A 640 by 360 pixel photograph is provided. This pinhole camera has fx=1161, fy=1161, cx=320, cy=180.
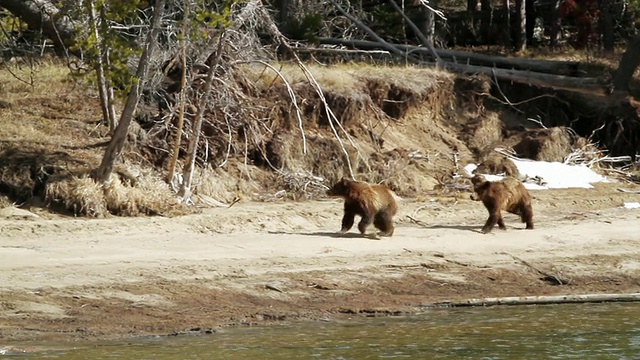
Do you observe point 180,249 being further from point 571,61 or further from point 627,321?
point 571,61

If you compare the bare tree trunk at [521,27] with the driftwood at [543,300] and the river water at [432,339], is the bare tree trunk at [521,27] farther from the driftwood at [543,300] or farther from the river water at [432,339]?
the river water at [432,339]

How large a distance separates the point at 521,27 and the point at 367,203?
622 inches

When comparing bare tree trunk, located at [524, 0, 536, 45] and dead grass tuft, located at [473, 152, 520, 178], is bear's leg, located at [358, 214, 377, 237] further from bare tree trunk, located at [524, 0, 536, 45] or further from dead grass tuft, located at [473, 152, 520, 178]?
bare tree trunk, located at [524, 0, 536, 45]

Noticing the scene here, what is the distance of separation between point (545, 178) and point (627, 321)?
25.1 ft

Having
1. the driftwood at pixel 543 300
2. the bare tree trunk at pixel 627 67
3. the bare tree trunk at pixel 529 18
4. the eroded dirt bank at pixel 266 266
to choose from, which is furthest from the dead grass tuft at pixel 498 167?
the bare tree trunk at pixel 529 18

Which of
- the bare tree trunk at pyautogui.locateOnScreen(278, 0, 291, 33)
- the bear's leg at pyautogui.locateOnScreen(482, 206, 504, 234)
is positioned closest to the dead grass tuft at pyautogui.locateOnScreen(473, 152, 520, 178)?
the bear's leg at pyautogui.locateOnScreen(482, 206, 504, 234)

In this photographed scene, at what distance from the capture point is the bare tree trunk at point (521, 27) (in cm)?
2980

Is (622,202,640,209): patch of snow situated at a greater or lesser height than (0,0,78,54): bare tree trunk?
lesser

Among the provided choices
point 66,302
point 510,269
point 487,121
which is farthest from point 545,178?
point 66,302

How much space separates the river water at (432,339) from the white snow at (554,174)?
6835 mm

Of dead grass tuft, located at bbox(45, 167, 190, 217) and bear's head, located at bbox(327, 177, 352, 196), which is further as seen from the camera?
dead grass tuft, located at bbox(45, 167, 190, 217)

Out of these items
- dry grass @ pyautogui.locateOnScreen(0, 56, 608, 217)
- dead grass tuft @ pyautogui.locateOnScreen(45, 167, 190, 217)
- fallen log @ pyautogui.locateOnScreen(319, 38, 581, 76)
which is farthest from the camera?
fallen log @ pyautogui.locateOnScreen(319, 38, 581, 76)

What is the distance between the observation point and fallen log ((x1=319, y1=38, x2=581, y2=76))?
25234 mm

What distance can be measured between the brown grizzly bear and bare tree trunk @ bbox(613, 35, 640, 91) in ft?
28.7
